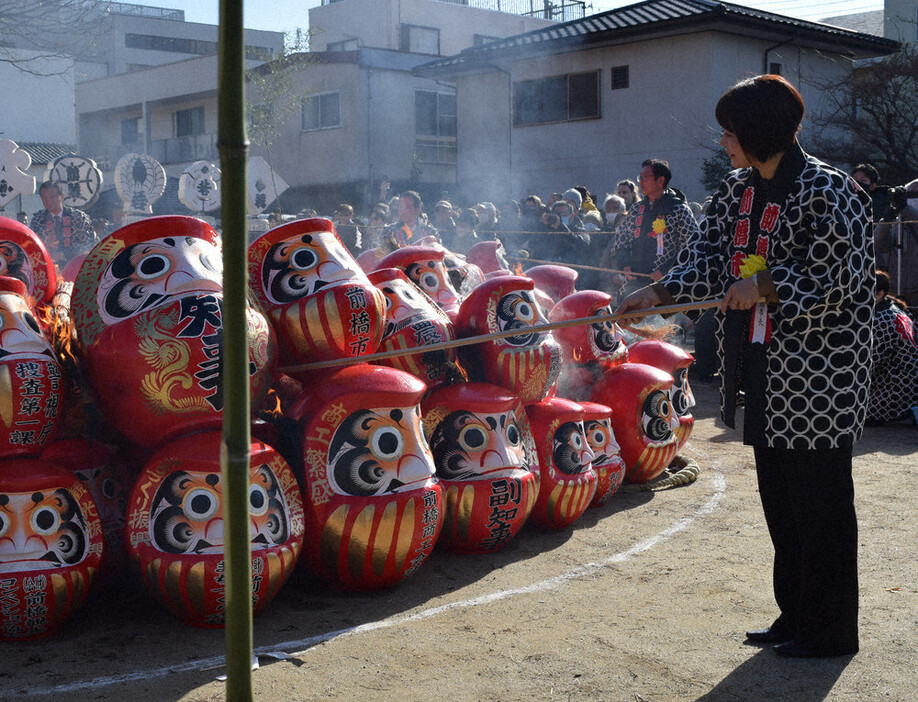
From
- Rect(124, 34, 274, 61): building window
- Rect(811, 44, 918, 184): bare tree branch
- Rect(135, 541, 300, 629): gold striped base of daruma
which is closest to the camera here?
Rect(135, 541, 300, 629): gold striped base of daruma

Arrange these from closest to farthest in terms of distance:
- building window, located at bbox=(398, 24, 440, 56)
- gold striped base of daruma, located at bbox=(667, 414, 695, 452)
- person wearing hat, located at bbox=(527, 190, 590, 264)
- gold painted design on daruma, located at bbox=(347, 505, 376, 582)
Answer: gold painted design on daruma, located at bbox=(347, 505, 376, 582), gold striped base of daruma, located at bbox=(667, 414, 695, 452), person wearing hat, located at bbox=(527, 190, 590, 264), building window, located at bbox=(398, 24, 440, 56)

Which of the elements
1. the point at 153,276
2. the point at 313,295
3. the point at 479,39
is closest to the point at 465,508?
the point at 313,295

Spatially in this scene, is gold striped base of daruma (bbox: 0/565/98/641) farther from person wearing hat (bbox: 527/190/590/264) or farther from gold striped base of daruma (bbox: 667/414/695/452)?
person wearing hat (bbox: 527/190/590/264)

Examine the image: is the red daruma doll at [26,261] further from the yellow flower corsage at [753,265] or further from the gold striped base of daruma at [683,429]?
the gold striped base of daruma at [683,429]

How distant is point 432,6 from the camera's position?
33.4 m

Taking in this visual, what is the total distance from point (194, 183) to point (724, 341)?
47.3 feet

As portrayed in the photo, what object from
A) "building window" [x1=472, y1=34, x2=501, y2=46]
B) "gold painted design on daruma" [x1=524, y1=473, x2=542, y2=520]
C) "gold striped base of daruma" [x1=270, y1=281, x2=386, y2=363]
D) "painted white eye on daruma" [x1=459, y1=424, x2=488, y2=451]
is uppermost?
"building window" [x1=472, y1=34, x2=501, y2=46]

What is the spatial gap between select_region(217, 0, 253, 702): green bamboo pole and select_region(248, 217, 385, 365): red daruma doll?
2.51 metres

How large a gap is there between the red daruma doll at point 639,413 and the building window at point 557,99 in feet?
52.8

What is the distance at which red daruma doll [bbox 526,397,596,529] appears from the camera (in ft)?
16.6

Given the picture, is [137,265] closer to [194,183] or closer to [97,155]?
[194,183]

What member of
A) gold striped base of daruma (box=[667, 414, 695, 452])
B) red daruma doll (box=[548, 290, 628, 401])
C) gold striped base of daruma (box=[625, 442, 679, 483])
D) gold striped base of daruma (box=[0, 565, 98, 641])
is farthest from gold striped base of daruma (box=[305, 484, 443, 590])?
gold striped base of daruma (box=[667, 414, 695, 452])

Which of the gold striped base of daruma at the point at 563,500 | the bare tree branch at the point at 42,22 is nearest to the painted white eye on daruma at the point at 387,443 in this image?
the gold striped base of daruma at the point at 563,500

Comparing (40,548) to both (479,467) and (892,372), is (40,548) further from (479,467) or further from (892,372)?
(892,372)
